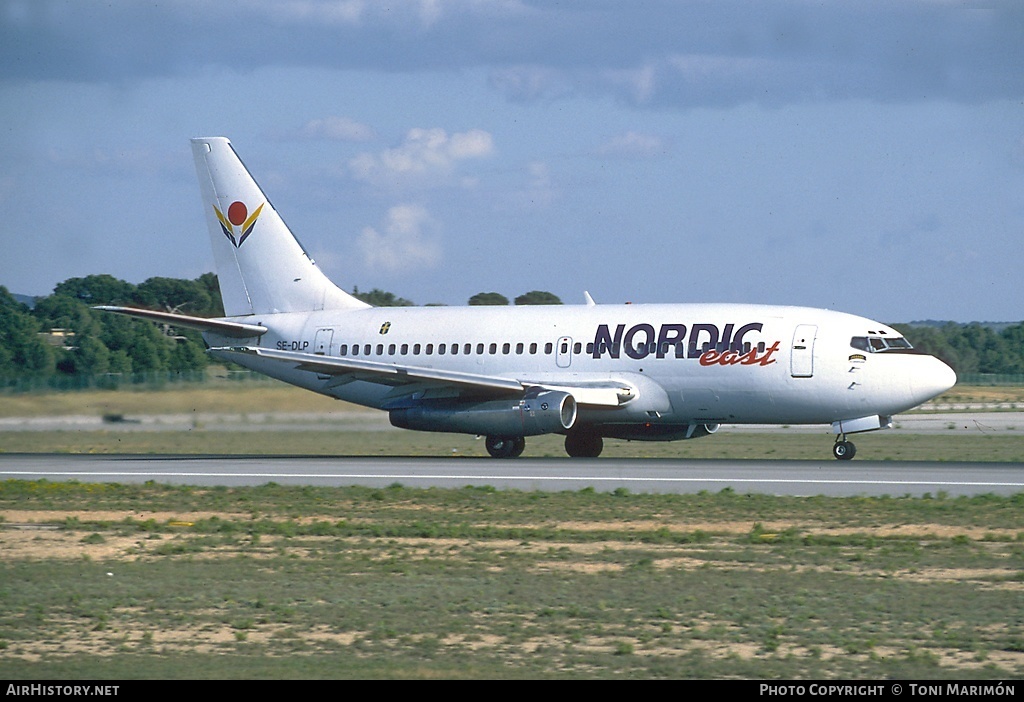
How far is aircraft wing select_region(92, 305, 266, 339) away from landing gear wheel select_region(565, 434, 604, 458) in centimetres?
994

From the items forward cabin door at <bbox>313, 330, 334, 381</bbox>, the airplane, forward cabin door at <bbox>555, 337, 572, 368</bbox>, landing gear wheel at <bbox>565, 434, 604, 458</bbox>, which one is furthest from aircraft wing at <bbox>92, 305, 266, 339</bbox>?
landing gear wheel at <bbox>565, 434, 604, 458</bbox>

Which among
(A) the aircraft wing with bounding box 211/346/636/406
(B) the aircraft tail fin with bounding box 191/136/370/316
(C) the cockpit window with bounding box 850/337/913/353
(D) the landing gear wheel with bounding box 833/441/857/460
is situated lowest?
(D) the landing gear wheel with bounding box 833/441/857/460

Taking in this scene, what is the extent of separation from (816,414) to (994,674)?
74.6 ft

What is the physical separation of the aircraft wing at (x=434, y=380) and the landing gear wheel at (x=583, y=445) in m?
2.10

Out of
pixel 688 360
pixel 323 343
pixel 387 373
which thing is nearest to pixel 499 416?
pixel 387 373

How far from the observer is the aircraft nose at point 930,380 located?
32312 mm

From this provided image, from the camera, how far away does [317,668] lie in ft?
36.8

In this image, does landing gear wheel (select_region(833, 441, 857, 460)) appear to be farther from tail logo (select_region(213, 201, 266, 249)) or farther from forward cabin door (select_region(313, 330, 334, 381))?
tail logo (select_region(213, 201, 266, 249))

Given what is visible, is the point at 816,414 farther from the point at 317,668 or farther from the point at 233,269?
the point at 317,668

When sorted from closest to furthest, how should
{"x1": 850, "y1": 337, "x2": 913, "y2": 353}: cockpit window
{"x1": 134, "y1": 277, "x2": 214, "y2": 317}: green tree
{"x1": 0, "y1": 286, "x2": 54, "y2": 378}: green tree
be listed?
{"x1": 850, "y1": 337, "x2": 913, "y2": 353}: cockpit window < {"x1": 0, "y1": 286, "x2": 54, "y2": 378}: green tree < {"x1": 134, "y1": 277, "x2": 214, "y2": 317}: green tree

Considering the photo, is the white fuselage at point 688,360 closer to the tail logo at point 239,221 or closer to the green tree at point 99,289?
the tail logo at point 239,221

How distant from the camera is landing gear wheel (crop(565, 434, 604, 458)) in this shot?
37.1 metres

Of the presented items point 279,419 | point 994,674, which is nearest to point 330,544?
point 994,674

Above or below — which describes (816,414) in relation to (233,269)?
below
